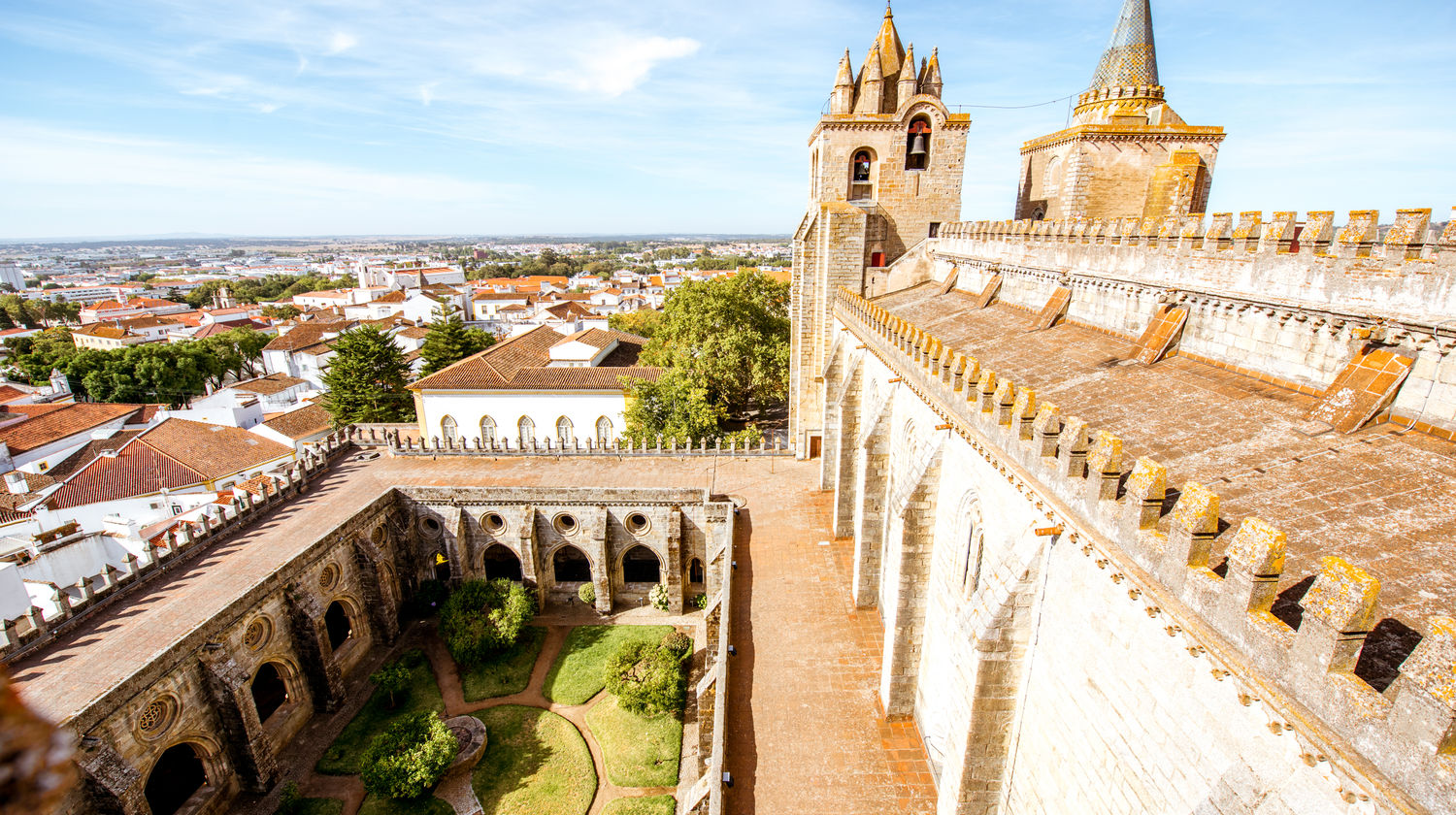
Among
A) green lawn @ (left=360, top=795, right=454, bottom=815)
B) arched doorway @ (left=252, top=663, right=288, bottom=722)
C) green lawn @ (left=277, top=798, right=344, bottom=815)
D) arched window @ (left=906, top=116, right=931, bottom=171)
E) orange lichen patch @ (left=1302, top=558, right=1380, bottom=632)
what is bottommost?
green lawn @ (left=277, top=798, right=344, bottom=815)

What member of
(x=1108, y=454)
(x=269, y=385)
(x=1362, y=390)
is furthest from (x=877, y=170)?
(x=269, y=385)

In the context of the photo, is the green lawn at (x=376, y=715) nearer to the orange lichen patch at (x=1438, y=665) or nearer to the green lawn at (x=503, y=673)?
the green lawn at (x=503, y=673)

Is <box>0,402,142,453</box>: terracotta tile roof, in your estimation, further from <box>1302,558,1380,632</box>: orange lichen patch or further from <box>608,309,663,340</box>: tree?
<box>1302,558,1380,632</box>: orange lichen patch

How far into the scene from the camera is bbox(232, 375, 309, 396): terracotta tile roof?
5141 centimetres

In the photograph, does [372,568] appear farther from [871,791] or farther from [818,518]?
[871,791]

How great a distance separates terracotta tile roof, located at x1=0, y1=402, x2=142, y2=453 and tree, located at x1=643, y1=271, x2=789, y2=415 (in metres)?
37.9

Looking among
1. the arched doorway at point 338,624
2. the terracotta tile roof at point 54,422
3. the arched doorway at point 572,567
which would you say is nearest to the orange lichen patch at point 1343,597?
the arched doorway at point 572,567

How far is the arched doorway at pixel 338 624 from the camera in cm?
2402

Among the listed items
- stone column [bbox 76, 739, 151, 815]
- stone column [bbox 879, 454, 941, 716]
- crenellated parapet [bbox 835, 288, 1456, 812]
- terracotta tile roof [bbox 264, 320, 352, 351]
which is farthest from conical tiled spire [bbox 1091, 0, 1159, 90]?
terracotta tile roof [bbox 264, 320, 352, 351]

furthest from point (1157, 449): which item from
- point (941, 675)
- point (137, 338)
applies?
point (137, 338)

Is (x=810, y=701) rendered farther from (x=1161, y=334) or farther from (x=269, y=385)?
(x=269, y=385)

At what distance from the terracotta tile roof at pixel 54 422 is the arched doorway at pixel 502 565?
3522 cm

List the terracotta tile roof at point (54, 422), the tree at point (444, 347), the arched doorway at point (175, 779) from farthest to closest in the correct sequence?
the tree at point (444, 347)
the terracotta tile roof at point (54, 422)
the arched doorway at point (175, 779)

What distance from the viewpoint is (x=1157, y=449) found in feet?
27.5
